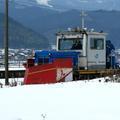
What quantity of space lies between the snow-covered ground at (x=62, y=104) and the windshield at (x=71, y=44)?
10.0m

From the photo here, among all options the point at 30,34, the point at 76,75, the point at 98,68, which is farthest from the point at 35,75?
the point at 30,34

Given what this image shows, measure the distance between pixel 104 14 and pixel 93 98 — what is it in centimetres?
9458

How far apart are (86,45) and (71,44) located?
690 millimetres

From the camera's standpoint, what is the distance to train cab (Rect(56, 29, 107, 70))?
939 inches

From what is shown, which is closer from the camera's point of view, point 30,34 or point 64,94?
point 64,94

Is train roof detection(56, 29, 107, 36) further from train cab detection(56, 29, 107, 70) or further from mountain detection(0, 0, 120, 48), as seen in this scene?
mountain detection(0, 0, 120, 48)

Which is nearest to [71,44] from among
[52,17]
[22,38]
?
[22,38]

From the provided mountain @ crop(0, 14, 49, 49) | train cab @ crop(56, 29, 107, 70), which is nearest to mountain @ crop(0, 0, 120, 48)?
mountain @ crop(0, 14, 49, 49)

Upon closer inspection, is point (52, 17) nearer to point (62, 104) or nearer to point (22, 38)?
point (22, 38)

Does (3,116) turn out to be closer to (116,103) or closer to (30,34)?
(116,103)

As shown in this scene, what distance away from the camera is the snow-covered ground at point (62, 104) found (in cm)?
1088

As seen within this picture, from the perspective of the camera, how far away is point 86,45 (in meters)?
23.8

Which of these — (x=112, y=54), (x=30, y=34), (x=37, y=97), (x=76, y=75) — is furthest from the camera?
(x=30, y=34)

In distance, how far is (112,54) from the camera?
25.2 meters
